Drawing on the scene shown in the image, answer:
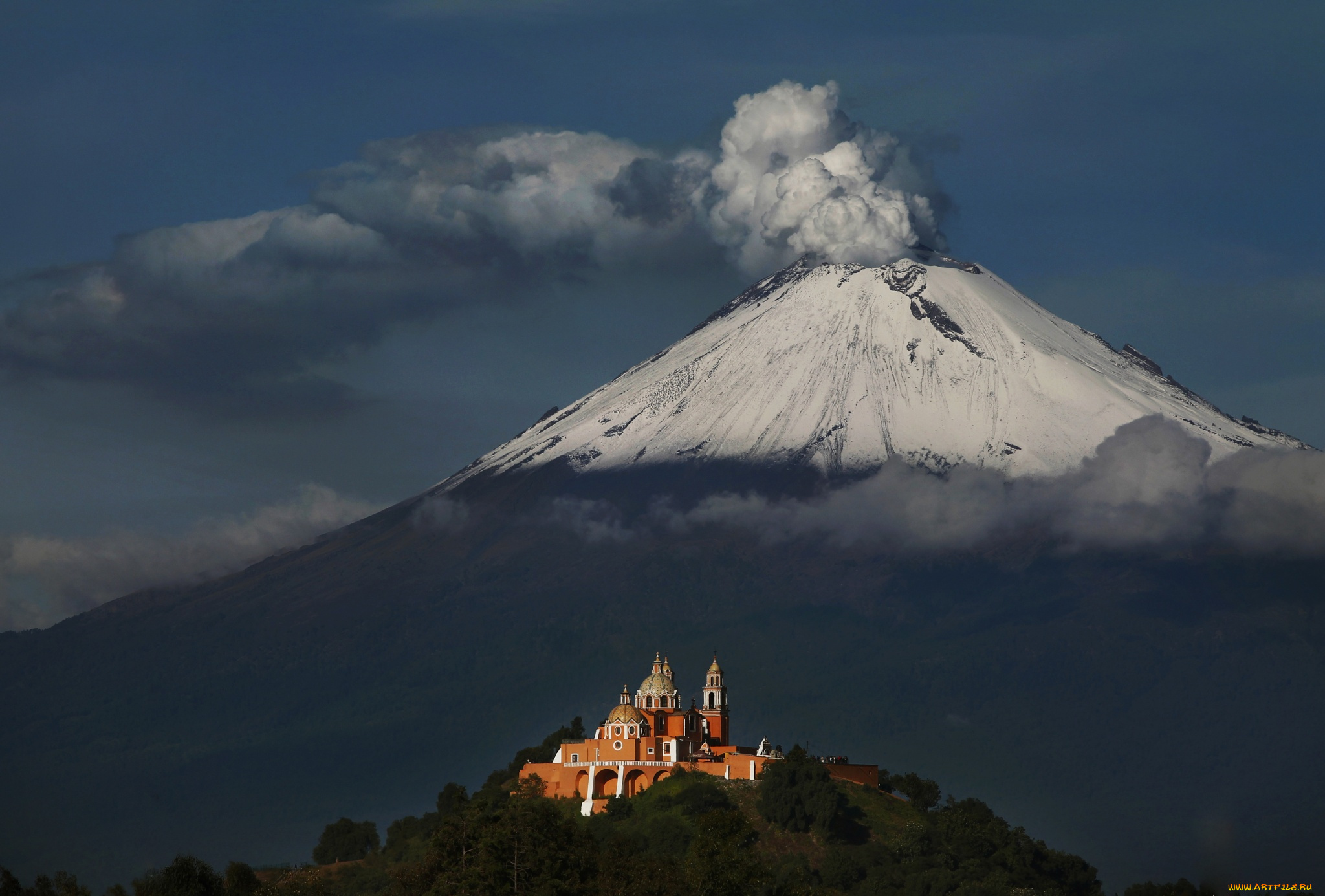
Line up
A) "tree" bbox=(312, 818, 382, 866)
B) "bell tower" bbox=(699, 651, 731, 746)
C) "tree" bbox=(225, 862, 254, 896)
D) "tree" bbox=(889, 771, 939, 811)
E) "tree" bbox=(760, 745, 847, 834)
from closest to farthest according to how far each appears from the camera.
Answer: "tree" bbox=(225, 862, 254, 896) < "tree" bbox=(760, 745, 847, 834) < "tree" bbox=(889, 771, 939, 811) < "bell tower" bbox=(699, 651, 731, 746) < "tree" bbox=(312, 818, 382, 866)

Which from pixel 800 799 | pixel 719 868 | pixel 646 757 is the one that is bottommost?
pixel 719 868

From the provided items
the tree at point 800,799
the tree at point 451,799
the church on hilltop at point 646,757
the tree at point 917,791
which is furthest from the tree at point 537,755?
the tree at point 917,791

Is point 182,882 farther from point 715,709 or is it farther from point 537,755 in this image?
point 715,709

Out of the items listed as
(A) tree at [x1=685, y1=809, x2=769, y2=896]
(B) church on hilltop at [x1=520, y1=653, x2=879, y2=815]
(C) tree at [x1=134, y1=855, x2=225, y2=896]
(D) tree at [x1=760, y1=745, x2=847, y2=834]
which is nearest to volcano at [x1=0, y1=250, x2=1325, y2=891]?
(B) church on hilltop at [x1=520, y1=653, x2=879, y2=815]

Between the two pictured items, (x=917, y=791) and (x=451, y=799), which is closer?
(x=917, y=791)

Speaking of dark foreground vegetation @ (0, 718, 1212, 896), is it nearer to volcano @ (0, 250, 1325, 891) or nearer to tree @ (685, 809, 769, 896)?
tree @ (685, 809, 769, 896)

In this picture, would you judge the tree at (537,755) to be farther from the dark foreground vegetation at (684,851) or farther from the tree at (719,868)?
the tree at (719,868)

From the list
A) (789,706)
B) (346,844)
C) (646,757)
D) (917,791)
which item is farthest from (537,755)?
(789,706)

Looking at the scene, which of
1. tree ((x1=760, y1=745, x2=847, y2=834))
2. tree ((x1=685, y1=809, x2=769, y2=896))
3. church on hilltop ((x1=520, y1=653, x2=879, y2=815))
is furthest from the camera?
church on hilltop ((x1=520, y1=653, x2=879, y2=815))
